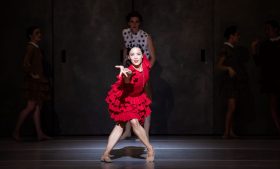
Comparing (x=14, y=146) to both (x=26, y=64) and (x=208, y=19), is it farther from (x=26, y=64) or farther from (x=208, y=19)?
(x=208, y=19)

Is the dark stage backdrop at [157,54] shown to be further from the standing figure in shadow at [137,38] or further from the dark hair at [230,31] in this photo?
the standing figure in shadow at [137,38]

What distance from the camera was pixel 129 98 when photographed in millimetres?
6090

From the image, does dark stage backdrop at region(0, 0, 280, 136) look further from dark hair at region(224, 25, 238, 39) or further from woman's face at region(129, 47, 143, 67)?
woman's face at region(129, 47, 143, 67)

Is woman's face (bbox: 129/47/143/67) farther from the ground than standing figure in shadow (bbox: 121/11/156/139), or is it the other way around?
standing figure in shadow (bbox: 121/11/156/139)

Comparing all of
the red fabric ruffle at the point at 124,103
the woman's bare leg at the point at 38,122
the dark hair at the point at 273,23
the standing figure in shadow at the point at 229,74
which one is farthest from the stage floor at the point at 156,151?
the dark hair at the point at 273,23

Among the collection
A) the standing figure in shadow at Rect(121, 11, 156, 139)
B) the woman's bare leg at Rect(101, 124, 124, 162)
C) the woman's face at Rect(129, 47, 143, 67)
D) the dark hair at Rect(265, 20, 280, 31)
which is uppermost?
the dark hair at Rect(265, 20, 280, 31)

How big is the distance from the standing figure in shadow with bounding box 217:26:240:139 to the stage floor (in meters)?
0.27

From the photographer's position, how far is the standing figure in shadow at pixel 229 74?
846 cm

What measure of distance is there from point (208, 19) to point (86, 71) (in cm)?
184

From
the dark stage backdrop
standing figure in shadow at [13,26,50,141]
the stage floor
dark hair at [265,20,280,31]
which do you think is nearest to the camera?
the stage floor

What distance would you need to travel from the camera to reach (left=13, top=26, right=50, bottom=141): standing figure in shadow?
8312mm

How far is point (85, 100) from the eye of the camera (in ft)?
29.6

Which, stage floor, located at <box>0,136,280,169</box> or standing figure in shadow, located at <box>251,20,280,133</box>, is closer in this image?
stage floor, located at <box>0,136,280,169</box>

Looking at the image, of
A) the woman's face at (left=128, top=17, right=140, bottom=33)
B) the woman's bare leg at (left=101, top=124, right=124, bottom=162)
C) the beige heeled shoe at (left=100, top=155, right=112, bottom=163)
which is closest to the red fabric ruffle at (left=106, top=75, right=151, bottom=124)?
the woman's bare leg at (left=101, top=124, right=124, bottom=162)
